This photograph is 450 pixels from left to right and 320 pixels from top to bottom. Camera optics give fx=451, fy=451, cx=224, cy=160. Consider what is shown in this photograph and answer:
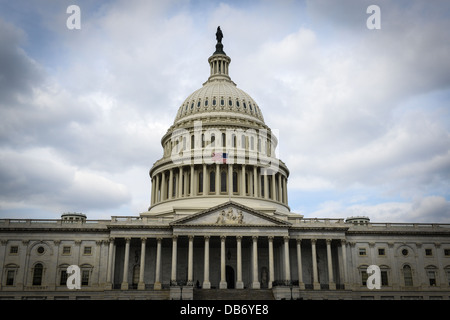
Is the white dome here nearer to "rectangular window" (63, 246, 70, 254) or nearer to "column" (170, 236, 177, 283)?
"column" (170, 236, 177, 283)

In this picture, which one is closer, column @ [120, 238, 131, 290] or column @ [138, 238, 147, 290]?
column @ [138, 238, 147, 290]

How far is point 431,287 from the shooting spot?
6956 cm

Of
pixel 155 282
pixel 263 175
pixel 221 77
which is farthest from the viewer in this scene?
pixel 221 77

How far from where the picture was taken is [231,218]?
65438 mm

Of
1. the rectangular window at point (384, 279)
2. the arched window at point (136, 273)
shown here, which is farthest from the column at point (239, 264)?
the rectangular window at point (384, 279)

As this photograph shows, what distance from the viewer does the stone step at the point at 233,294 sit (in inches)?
2237

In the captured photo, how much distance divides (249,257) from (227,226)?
8615 millimetres

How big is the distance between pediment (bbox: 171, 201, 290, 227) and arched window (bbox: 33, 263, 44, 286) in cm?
2148

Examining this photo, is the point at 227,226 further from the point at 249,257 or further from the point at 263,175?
the point at 263,175

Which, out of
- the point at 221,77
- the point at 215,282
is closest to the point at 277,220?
the point at 215,282

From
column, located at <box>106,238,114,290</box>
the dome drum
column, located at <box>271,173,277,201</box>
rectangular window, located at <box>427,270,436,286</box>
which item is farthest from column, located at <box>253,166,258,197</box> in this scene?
rectangular window, located at <box>427,270,436,286</box>

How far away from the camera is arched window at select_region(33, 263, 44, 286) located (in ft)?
220

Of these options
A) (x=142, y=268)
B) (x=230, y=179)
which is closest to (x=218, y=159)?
(x=230, y=179)

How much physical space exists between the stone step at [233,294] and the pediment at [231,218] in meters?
9.99
